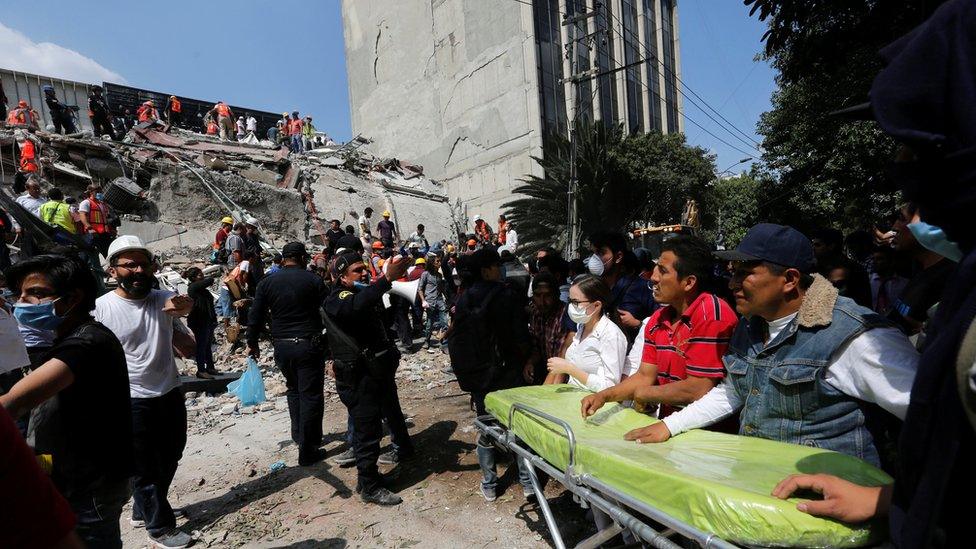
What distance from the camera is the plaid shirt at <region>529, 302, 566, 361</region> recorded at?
4.13 meters

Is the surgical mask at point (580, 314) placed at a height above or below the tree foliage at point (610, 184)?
below

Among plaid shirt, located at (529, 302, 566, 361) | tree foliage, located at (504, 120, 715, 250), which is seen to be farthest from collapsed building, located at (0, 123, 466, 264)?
plaid shirt, located at (529, 302, 566, 361)

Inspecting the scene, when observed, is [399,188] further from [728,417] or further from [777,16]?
[728,417]

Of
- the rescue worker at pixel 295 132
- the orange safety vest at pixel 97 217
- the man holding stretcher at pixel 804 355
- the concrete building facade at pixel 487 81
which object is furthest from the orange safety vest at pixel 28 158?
the concrete building facade at pixel 487 81

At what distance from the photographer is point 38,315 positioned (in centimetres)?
223

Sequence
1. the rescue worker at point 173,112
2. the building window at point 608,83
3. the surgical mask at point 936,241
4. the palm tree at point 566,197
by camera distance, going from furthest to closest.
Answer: the building window at point 608,83 < the rescue worker at point 173,112 < the palm tree at point 566,197 < the surgical mask at point 936,241

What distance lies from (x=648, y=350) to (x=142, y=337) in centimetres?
333

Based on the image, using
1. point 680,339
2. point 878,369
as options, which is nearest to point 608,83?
point 680,339

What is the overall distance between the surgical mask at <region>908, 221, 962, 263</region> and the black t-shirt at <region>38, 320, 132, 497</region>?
298 centimetres

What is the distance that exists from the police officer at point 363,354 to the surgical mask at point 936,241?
3029mm

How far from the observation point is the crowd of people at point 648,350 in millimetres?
803

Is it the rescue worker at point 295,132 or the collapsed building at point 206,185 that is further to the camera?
the rescue worker at point 295,132

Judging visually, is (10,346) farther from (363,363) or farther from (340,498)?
(340,498)

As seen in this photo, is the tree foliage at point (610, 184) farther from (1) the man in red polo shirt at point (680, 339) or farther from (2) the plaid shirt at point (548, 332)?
(1) the man in red polo shirt at point (680, 339)
